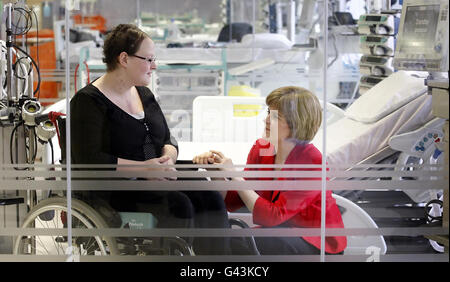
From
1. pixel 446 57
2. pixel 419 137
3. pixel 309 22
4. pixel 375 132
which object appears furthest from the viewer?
pixel 309 22

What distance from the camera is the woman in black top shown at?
2.53 m

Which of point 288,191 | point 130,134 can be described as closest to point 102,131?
point 130,134

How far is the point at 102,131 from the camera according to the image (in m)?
2.52

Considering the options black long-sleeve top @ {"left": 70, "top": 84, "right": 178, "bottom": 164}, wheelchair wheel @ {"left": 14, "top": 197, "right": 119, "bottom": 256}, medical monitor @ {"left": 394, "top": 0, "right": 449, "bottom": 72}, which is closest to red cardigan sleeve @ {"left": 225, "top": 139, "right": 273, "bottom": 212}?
black long-sleeve top @ {"left": 70, "top": 84, "right": 178, "bottom": 164}

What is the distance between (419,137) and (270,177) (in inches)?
24.8

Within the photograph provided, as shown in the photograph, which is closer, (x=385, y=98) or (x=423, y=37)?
(x=423, y=37)

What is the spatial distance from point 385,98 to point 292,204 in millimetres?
1034

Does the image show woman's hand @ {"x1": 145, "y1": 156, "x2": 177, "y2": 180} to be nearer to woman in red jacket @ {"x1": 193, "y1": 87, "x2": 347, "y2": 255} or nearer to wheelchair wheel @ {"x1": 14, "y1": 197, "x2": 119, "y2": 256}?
woman in red jacket @ {"x1": 193, "y1": 87, "x2": 347, "y2": 255}

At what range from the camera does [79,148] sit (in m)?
2.54

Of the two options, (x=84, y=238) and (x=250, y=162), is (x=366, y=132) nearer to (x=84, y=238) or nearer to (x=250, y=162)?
(x=250, y=162)

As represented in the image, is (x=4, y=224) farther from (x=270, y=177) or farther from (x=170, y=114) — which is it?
(x=270, y=177)

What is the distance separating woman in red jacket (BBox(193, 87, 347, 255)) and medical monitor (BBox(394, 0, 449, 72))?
0.44 m

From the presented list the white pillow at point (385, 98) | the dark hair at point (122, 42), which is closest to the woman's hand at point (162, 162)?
the dark hair at point (122, 42)
